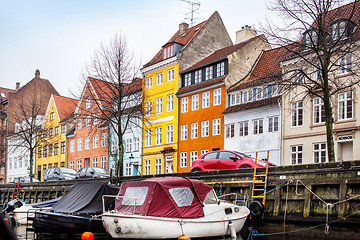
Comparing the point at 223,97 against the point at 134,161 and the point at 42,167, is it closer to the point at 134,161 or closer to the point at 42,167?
the point at 134,161

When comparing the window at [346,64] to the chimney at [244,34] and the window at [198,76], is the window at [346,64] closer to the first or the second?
the window at [198,76]

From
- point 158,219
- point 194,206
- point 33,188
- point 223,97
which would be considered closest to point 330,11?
point 194,206

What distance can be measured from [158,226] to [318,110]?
21.4 metres

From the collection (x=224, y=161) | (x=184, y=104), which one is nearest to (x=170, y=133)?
(x=184, y=104)

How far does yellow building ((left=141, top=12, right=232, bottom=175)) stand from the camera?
4641 centimetres

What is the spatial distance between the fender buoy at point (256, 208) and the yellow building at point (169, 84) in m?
26.3

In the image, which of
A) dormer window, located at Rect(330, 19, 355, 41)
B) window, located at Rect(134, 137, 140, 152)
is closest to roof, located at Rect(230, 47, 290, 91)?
window, located at Rect(134, 137, 140, 152)

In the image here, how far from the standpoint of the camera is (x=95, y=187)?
819 inches

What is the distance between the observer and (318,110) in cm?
3234

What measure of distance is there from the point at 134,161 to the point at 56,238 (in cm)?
3199

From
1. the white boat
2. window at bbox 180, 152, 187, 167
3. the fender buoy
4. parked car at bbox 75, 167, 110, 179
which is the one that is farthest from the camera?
window at bbox 180, 152, 187, 167

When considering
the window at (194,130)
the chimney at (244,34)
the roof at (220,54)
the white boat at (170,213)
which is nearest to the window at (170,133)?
the window at (194,130)

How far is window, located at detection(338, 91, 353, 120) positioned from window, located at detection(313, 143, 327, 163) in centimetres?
246

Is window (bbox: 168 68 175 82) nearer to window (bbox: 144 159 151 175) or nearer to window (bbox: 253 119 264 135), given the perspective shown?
window (bbox: 144 159 151 175)
